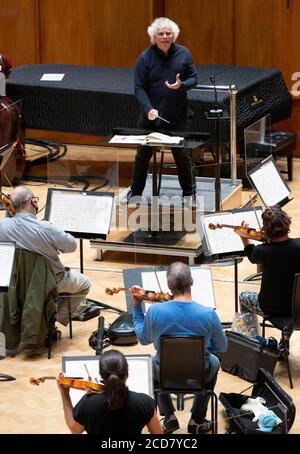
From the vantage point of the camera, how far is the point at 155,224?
8.94m

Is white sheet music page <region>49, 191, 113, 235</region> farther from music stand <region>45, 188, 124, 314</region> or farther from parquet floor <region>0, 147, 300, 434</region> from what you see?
parquet floor <region>0, 147, 300, 434</region>

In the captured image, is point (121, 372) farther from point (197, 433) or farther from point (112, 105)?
point (112, 105)

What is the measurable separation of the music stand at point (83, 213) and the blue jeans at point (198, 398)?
5.88 ft

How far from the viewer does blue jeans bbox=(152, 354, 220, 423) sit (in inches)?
233

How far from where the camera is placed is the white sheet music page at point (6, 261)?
6742 millimetres

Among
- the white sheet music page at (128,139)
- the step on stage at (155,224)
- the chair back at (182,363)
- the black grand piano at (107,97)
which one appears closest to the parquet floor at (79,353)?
the step on stage at (155,224)

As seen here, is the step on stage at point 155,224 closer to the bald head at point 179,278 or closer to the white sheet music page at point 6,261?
the white sheet music page at point 6,261

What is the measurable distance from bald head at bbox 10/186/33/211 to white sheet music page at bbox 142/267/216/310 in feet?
3.05

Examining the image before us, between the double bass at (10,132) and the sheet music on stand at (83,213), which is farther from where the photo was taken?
the double bass at (10,132)

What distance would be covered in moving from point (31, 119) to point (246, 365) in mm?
5442

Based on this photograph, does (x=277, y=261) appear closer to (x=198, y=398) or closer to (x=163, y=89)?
(x=198, y=398)

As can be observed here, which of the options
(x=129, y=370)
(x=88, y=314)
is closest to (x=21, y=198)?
(x=88, y=314)

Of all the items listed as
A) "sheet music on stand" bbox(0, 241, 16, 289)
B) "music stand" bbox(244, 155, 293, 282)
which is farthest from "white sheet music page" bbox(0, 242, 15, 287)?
"music stand" bbox(244, 155, 293, 282)

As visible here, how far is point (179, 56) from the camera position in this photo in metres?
9.04
